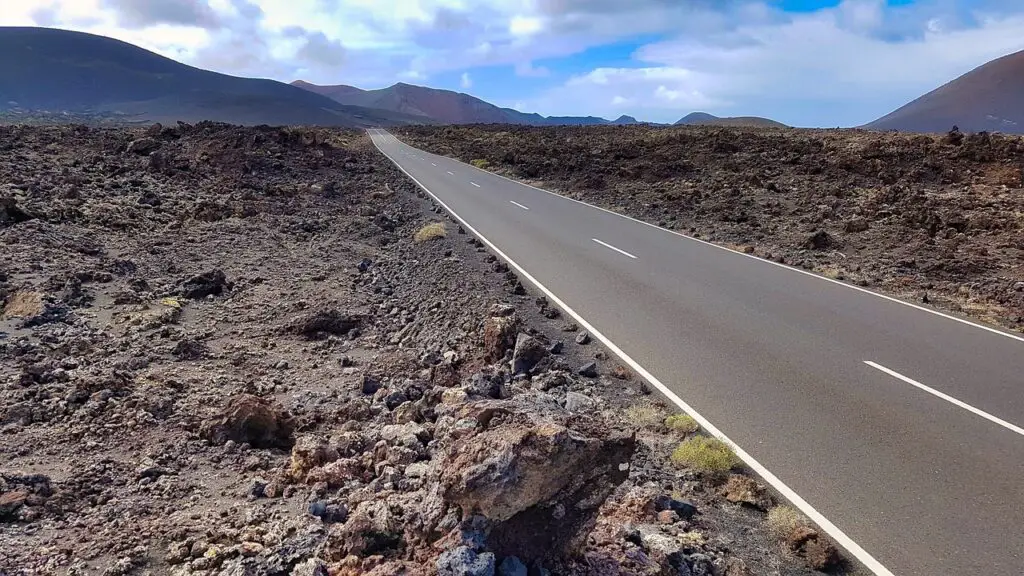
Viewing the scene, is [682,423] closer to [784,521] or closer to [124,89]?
[784,521]

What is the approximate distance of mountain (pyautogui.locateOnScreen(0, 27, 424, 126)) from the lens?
130750 millimetres

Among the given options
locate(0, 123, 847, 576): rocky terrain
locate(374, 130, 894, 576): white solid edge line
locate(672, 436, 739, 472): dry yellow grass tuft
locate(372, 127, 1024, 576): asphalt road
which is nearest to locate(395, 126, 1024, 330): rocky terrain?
locate(372, 127, 1024, 576): asphalt road

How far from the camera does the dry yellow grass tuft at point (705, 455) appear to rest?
5.53m

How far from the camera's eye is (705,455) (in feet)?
18.4

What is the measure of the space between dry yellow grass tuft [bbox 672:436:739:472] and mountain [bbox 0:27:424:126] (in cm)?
12479

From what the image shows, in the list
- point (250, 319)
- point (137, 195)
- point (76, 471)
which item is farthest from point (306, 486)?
point (137, 195)

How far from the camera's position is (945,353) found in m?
8.28

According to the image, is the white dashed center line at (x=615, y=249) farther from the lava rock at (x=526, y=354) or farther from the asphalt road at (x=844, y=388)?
the lava rock at (x=526, y=354)

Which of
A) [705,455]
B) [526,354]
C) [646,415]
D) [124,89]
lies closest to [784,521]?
[705,455]

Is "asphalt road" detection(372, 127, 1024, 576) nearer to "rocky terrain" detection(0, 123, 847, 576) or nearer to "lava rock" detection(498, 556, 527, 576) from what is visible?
"rocky terrain" detection(0, 123, 847, 576)

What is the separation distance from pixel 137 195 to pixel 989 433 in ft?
73.7

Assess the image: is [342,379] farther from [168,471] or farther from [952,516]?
[952,516]

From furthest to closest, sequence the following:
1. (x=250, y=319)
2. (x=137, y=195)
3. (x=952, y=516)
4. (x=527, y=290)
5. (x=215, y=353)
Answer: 1. (x=137, y=195)
2. (x=527, y=290)
3. (x=250, y=319)
4. (x=215, y=353)
5. (x=952, y=516)

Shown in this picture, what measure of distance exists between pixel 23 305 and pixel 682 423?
1008 cm
